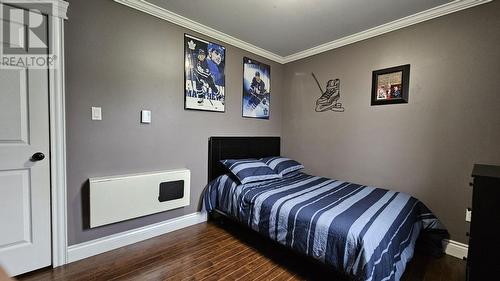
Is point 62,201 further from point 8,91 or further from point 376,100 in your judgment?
point 376,100

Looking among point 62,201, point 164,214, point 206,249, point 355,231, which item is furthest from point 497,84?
point 62,201

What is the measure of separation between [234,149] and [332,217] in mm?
1677

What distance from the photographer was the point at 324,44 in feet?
9.77

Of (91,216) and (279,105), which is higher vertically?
(279,105)

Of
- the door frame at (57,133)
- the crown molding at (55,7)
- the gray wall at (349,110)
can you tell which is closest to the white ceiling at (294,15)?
the gray wall at (349,110)

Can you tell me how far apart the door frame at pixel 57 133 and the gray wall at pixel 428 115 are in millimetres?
2950

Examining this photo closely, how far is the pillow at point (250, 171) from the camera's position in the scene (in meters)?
2.42

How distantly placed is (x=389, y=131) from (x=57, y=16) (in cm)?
338

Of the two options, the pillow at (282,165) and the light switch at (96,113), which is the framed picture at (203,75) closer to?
the light switch at (96,113)

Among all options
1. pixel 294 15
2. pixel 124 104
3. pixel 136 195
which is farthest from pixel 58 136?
pixel 294 15

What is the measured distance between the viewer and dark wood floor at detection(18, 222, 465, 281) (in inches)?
66.4

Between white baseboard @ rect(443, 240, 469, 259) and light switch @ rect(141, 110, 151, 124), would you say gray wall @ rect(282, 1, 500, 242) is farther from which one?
light switch @ rect(141, 110, 151, 124)

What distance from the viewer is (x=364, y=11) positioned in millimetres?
2166

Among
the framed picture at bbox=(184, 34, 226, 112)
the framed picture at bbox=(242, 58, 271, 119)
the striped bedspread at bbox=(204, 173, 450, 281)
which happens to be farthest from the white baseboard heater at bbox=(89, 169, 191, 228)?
the framed picture at bbox=(242, 58, 271, 119)
